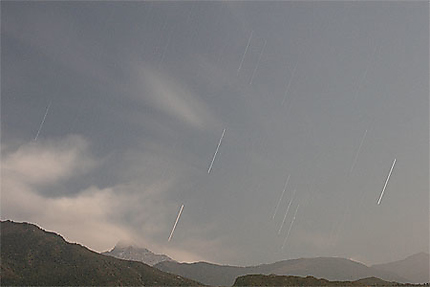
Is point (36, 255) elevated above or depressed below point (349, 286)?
below

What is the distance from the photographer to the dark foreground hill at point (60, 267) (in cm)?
14850

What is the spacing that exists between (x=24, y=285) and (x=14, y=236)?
63421 mm

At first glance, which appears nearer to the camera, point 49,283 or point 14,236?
point 49,283

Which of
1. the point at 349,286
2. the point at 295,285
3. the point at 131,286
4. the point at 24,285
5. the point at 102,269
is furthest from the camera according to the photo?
the point at 102,269

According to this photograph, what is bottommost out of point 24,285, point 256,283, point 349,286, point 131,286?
point 24,285

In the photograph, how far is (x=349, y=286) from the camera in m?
91.8

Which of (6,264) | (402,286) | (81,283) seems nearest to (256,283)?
(402,286)

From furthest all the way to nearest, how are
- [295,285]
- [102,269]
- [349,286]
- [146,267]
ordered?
[146,267], [102,269], [295,285], [349,286]

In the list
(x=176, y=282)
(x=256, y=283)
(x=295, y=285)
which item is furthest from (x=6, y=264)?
(x=295, y=285)

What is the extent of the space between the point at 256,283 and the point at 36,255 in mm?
126857

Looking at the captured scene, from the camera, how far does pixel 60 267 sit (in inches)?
6506

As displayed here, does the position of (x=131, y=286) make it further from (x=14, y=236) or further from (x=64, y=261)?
(x=14, y=236)

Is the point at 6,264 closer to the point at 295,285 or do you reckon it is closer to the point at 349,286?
the point at 295,285

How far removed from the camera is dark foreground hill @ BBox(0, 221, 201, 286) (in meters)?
148
